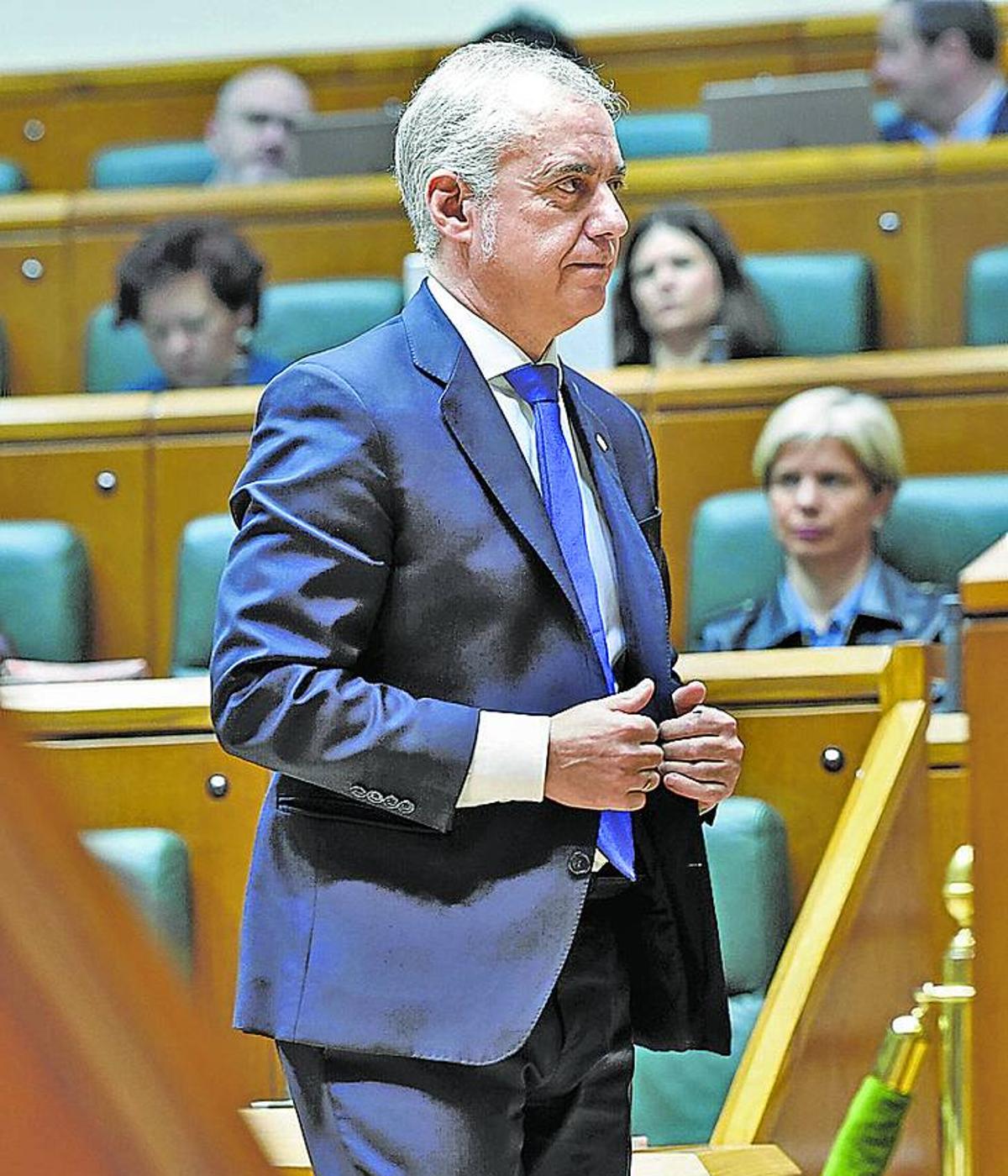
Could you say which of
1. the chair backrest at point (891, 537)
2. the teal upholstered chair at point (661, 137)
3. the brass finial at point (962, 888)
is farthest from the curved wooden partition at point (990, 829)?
the teal upholstered chair at point (661, 137)

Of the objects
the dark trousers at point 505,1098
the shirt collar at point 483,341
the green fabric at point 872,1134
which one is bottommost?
the green fabric at point 872,1134

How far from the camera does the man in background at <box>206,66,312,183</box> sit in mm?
2096

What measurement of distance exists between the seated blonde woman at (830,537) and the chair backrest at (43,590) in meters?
0.46

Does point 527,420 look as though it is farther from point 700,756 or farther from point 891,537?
point 891,537

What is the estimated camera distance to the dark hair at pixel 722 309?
61.1 inches

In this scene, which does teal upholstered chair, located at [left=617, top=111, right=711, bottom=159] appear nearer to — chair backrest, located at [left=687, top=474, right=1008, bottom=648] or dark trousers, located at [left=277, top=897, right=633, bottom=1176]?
chair backrest, located at [left=687, top=474, right=1008, bottom=648]

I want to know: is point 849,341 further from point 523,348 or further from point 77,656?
point 523,348

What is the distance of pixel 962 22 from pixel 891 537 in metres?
0.75

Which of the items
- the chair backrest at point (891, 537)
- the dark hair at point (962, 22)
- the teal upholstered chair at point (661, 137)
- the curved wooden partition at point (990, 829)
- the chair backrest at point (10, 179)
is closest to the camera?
the curved wooden partition at point (990, 829)

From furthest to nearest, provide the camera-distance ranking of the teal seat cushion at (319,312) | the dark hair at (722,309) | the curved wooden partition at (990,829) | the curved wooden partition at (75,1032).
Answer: the teal seat cushion at (319,312)
the dark hair at (722,309)
the curved wooden partition at (990,829)
the curved wooden partition at (75,1032)

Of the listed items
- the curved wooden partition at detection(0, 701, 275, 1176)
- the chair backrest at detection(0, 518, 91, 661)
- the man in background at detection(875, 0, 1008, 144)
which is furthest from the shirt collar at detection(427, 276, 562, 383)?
the man in background at detection(875, 0, 1008, 144)

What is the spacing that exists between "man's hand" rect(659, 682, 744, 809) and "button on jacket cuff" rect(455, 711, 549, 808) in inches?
1.4

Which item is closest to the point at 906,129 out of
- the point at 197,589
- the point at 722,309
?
the point at 722,309

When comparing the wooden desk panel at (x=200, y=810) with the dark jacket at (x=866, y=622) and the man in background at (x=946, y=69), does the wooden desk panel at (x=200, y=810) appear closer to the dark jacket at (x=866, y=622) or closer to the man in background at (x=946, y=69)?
the dark jacket at (x=866, y=622)
